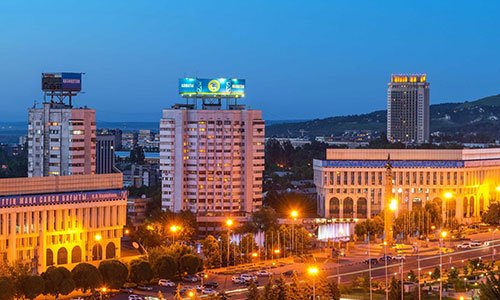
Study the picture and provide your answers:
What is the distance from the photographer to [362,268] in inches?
2921

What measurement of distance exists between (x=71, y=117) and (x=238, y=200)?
13.3 meters

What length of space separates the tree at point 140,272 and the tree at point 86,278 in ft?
10.2

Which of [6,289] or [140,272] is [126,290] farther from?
[6,289]

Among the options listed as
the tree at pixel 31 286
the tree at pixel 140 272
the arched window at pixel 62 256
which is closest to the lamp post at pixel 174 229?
the arched window at pixel 62 256

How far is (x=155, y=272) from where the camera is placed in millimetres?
67938

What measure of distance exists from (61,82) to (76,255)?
22997 millimetres

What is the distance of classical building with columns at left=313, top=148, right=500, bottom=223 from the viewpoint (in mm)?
102312

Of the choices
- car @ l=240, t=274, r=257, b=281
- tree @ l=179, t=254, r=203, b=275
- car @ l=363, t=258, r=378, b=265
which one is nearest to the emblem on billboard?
car @ l=363, t=258, r=378, b=265

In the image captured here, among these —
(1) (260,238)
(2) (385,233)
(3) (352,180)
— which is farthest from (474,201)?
(1) (260,238)

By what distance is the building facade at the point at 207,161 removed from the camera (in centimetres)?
9475

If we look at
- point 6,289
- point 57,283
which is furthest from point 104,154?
point 6,289

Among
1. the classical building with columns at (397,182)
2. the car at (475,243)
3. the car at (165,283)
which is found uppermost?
the classical building with columns at (397,182)

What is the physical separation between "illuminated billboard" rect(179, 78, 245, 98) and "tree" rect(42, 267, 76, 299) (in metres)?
37.5

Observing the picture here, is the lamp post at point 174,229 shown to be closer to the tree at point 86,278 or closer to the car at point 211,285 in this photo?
the car at point 211,285
